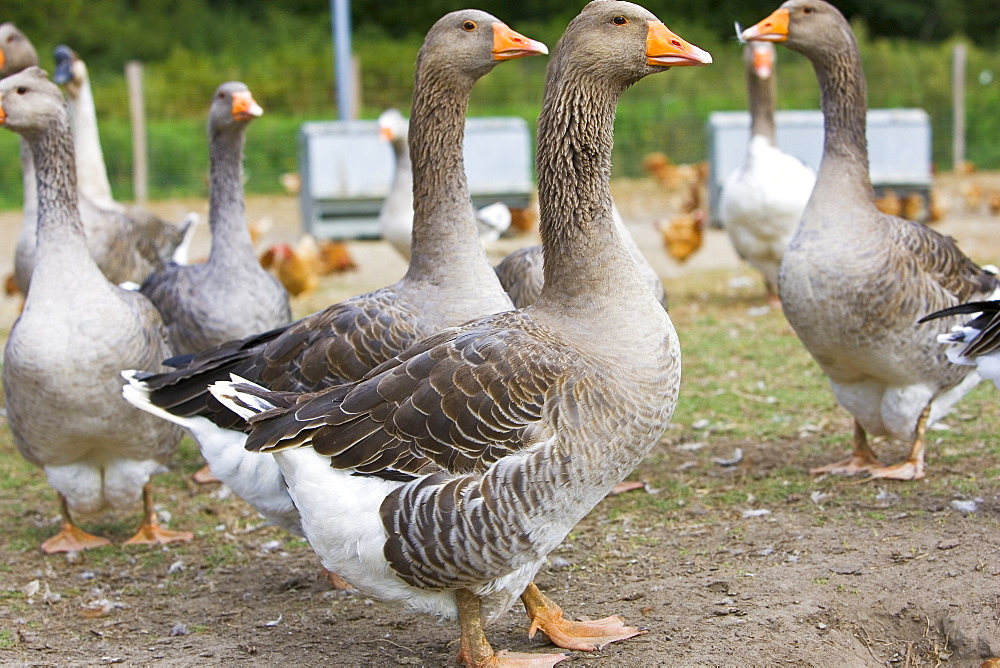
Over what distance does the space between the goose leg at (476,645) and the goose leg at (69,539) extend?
231 centimetres

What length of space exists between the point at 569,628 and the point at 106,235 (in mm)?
5011

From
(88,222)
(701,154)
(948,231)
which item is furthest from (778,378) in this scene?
(701,154)

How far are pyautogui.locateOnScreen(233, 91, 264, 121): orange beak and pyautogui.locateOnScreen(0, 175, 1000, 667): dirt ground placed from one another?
204cm

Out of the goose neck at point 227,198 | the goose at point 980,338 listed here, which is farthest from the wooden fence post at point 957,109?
the goose at point 980,338

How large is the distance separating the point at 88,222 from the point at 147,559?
327 cm

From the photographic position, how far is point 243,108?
6141mm

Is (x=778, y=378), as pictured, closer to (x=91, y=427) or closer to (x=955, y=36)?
(x=91, y=427)

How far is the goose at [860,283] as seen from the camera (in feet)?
16.2

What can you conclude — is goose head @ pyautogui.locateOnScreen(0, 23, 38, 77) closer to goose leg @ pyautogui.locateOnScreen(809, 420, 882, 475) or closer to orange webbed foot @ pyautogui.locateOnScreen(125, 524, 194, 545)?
orange webbed foot @ pyautogui.locateOnScreen(125, 524, 194, 545)

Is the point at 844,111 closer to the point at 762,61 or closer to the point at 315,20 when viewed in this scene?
the point at 762,61

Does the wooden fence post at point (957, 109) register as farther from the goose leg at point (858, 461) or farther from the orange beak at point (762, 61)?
the goose leg at point (858, 461)

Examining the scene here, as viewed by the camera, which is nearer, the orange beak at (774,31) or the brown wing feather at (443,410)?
the brown wing feather at (443,410)

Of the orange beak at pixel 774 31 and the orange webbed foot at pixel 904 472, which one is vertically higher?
the orange beak at pixel 774 31

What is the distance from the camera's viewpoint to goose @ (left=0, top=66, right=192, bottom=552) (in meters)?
4.70
